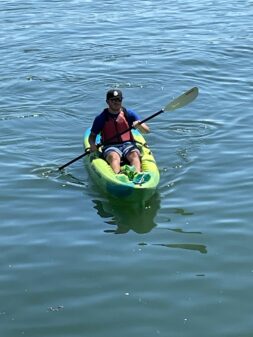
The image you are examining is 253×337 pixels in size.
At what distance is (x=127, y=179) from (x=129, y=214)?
49 centimetres

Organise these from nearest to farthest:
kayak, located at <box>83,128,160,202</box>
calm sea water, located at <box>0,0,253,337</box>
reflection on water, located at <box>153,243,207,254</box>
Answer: calm sea water, located at <box>0,0,253,337</box> < reflection on water, located at <box>153,243,207,254</box> < kayak, located at <box>83,128,160,202</box>

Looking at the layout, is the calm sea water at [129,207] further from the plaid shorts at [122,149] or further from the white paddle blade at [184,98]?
the white paddle blade at [184,98]

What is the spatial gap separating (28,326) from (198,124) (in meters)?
6.85

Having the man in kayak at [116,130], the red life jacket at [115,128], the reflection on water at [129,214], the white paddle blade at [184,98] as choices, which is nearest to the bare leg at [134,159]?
the man in kayak at [116,130]

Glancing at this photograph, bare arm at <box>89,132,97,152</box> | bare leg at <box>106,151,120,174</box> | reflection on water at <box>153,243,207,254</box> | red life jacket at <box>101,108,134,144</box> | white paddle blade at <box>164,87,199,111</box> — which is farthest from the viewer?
white paddle blade at <box>164,87,199,111</box>

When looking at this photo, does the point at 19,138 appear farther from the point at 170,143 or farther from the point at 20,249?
the point at 20,249

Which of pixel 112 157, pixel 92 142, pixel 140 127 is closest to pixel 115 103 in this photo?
pixel 140 127

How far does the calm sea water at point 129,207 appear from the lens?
6887 mm

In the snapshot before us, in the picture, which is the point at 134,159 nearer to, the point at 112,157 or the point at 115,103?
the point at 112,157

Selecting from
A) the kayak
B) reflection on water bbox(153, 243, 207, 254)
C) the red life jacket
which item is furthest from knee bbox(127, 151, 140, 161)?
reflection on water bbox(153, 243, 207, 254)

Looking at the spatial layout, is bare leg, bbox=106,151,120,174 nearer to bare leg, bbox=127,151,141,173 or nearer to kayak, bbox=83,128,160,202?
kayak, bbox=83,128,160,202

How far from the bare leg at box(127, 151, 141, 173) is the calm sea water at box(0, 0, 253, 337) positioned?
0.47 meters

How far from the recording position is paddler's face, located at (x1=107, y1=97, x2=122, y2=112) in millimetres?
10148

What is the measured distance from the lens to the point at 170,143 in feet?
38.7
